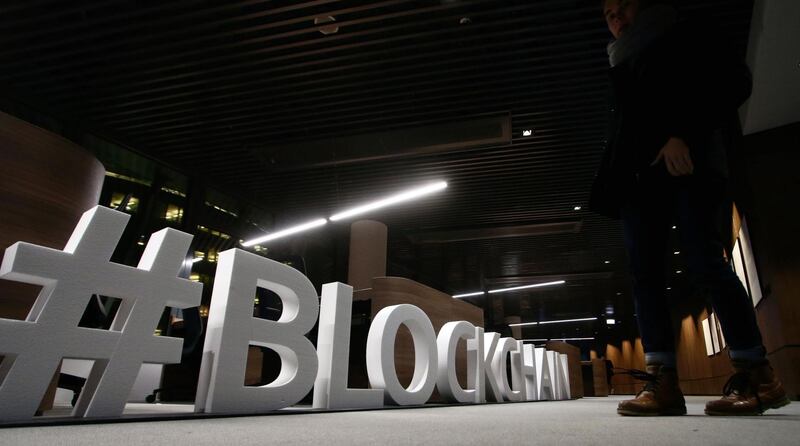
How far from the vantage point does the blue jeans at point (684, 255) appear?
1506 mm

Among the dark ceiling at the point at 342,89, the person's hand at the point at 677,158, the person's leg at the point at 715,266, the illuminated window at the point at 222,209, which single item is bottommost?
the person's leg at the point at 715,266

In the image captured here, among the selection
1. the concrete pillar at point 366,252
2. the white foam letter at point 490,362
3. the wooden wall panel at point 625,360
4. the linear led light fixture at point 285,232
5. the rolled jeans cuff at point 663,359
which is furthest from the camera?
the wooden wall panel at point 625,360

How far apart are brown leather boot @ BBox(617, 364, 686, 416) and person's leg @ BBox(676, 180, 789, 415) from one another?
104 mm

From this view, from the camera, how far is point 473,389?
11.4 feet

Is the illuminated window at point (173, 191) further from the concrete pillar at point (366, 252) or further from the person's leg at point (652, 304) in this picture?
the person's leg at point (652, 304)

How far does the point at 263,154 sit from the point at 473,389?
4134 millimetres

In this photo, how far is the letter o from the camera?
2.57 metres

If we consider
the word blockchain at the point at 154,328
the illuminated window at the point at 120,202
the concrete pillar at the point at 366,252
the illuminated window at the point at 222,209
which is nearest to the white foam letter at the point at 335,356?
the word blockchain at the point at 154,328

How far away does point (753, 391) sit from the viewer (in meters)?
1.48

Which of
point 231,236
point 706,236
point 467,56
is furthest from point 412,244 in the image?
point 706,236

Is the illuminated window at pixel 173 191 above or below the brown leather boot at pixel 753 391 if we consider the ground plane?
above

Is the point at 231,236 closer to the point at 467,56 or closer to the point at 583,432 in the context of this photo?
the point at 467,56

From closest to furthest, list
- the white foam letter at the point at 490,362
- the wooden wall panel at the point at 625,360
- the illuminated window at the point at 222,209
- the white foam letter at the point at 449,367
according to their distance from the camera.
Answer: the white foam letter at the point at 449,367 → the white foam letter at the point at 490,362 → the illuminated window at the point at 222,209 → the wooden wall panel at the point at 625,360

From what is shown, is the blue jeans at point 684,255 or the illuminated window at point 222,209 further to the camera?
the illuminated window at point 222,209
